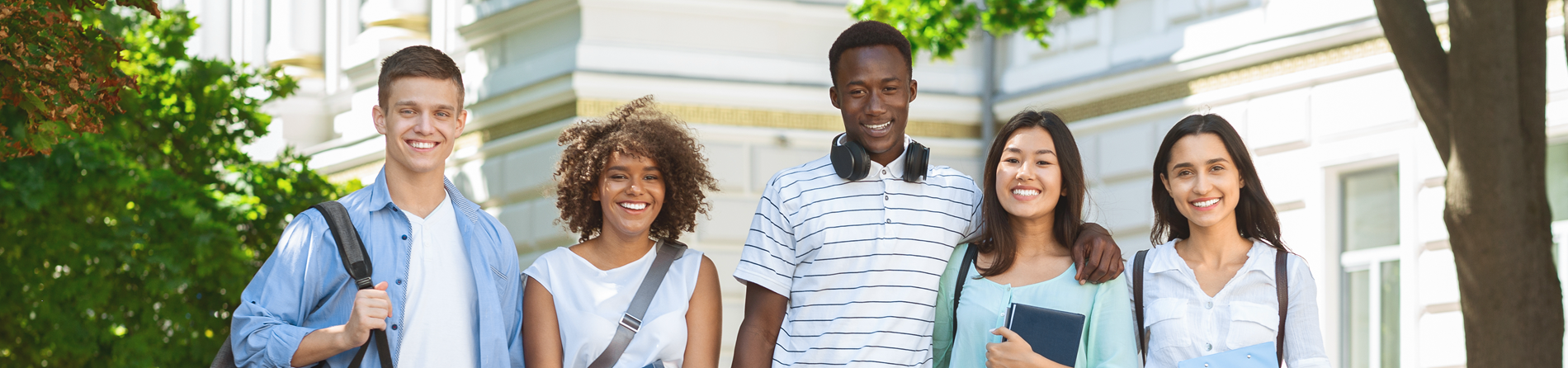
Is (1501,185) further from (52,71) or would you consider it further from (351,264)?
(52,71)

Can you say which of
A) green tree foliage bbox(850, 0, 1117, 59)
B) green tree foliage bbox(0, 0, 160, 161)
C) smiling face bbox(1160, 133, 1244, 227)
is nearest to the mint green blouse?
smiling face bbox(1160, 133, 1244, 227)

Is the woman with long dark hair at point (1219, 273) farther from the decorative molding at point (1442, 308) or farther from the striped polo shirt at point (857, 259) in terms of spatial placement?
the decorative molding at point (1442, 308)

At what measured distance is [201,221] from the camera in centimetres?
902

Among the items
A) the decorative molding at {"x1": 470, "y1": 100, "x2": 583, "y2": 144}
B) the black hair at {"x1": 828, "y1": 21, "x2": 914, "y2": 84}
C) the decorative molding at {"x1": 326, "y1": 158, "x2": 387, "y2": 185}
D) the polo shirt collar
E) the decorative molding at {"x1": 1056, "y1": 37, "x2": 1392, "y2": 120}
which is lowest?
the polo shirt collar

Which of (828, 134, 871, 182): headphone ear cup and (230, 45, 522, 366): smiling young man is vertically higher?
(828, 134, 871, 182): headphone ear cup

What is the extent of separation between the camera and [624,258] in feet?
15.0

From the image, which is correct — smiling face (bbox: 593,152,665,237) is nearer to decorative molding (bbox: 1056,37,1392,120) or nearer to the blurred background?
the blurred background

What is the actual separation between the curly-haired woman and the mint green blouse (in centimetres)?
76

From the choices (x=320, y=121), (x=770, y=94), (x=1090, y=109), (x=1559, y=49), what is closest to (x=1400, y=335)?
(x=1559, y=49)

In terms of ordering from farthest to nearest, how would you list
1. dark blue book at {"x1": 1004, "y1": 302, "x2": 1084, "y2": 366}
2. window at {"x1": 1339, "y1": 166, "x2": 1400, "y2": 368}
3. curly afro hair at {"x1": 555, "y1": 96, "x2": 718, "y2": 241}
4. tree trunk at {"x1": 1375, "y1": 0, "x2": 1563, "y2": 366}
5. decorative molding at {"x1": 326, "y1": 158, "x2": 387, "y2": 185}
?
decorative molding at {"x1": 326, "y1": 158, "x2": 387, "y2": 185}, window at {"x1": 1339, "y1": 166, "x2": 1400, "y2": 368}, tree trunk at {"x1": 1375, "y1": 0, "x2": 1563, "y2": 366}, curly afro hair at {"x1": 555, "y1": 96, "x2": 718, "y2": 241}, dark blue book at {"x1": 1004, "y1": 302, "x2": 1084, "y2": 366}

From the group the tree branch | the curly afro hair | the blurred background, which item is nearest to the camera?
the curly afro hair

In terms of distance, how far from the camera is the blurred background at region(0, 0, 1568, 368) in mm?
10398

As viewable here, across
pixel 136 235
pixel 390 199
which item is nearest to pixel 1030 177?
pixel 390 199

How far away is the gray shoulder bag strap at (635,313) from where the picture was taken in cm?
434
